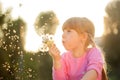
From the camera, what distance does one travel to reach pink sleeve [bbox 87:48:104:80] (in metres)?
3.64

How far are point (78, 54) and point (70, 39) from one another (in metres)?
0.25

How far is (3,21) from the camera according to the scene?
2658 cm

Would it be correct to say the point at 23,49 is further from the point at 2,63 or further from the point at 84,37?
the point at 84,37

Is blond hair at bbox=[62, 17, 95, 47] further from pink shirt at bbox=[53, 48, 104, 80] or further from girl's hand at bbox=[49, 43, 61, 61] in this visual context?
girl's hand at bbox=[49, 43, 61, 61]

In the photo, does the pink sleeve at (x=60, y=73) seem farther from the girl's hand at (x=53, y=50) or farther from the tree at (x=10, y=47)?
the tree at (x=10, y=47)

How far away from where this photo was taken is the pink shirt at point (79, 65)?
3.70 m

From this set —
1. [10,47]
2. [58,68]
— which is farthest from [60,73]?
[10,47]

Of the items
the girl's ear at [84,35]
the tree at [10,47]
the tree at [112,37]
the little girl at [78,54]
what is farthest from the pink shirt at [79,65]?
the tree at [112,37]

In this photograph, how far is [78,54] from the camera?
12.8 ft

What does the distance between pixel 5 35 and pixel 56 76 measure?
22.4 m

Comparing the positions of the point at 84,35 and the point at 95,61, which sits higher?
the point at 84,35

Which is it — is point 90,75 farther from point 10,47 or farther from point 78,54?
point 10,47

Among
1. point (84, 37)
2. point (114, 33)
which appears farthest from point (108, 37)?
point (84, 37)

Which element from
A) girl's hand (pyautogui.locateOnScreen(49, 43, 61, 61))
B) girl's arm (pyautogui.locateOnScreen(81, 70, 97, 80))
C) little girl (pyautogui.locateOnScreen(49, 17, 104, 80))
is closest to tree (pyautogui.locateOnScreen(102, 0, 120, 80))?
little girl (pyautogui.locateOnScreen(49, 17, 104, 80))
